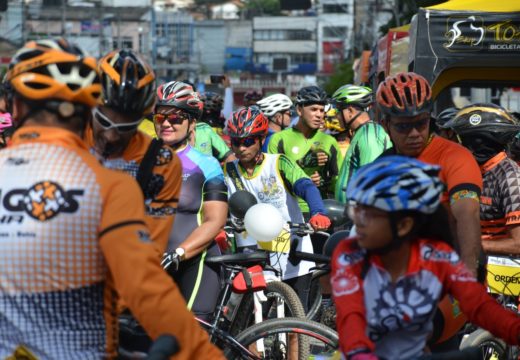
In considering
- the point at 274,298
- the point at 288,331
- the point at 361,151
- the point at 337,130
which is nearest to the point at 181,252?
the point at 288,331

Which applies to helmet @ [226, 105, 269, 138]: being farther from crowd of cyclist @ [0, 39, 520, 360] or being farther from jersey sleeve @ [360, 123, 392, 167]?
crowd of cyclist @ [0, 39, 520, 360]

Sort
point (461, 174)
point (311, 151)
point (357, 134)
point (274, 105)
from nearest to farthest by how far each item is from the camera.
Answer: point (461, 174) < point (357, 134) < point (311, 151) < point (274, 105)

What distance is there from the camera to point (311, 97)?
12.6 m

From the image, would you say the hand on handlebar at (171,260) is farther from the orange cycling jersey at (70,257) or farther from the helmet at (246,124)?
the helmet at (246,124)

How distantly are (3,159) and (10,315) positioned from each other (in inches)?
19.8

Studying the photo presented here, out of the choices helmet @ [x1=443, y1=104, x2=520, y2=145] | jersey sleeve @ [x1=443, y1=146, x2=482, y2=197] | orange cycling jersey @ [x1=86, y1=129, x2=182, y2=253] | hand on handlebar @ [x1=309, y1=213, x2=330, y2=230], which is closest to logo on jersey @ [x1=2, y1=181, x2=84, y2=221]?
orange cycling jersey @ [x1=86, y1=129, x2=182, y2=253]

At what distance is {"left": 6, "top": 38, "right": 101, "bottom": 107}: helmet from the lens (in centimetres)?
368

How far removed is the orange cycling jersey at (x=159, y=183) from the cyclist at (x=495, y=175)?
272cm

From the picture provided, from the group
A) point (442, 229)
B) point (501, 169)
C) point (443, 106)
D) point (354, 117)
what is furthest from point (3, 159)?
point (443, 106)

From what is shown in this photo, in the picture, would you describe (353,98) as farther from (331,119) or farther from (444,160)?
(444,160)

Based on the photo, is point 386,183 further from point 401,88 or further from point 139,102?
point 401,88

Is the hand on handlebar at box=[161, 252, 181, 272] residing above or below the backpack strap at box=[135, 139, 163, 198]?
below

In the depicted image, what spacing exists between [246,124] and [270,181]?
515 millimetres

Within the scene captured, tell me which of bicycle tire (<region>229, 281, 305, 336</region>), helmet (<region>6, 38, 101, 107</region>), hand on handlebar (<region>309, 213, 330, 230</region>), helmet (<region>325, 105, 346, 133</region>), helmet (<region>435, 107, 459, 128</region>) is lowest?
helmet (<region>325, 105, 346, 133</region>)
